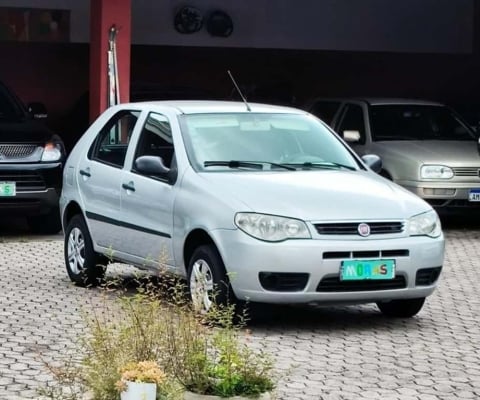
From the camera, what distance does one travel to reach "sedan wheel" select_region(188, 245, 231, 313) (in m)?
9.43

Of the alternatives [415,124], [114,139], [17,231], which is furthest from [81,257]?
[415,124]

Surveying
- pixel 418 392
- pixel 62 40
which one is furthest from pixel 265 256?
pixel 62 40

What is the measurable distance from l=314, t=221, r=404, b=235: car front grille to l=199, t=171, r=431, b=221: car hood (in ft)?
0.14

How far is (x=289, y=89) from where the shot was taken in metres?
23.9

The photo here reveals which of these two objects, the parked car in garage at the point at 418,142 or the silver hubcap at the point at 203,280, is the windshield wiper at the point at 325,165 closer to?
the silver hubcap at the point at 203,280

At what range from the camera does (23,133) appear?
15.2m

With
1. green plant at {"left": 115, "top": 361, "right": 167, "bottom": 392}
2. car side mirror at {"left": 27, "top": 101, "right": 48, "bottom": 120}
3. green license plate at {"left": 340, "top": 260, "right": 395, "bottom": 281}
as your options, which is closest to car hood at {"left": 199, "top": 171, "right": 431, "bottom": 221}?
green license plate at {"left": 340, "top": 260, "right": 395, "bottom": 281}

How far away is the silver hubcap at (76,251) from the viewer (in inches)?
458

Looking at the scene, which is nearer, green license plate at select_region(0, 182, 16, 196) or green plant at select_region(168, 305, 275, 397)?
green plant at select_region(168, 305, 275, 397)

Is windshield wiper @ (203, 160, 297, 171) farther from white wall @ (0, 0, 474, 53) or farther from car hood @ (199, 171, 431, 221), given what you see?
white wall @ (0, 0, 474, 53)

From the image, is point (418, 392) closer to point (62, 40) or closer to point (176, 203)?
point (176, 203)

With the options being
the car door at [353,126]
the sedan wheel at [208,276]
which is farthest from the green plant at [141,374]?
the car door at [353,126]

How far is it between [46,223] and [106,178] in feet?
14.6

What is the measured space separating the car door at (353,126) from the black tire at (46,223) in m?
3.89
